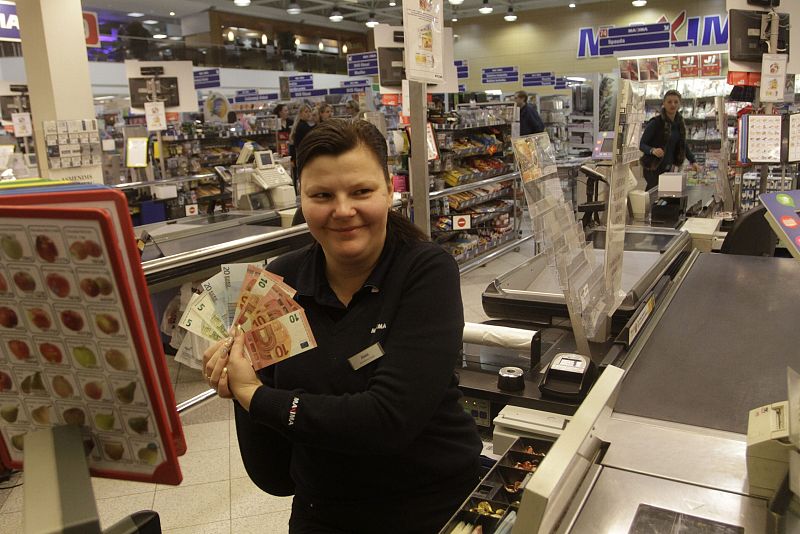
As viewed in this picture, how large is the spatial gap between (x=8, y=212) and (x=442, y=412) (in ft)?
3.16

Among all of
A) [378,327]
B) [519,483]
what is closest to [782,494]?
[519,483]

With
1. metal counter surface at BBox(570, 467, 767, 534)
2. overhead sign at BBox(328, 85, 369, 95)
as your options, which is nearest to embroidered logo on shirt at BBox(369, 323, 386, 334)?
metal counter surface at BBox(570, 467, 767, 534)

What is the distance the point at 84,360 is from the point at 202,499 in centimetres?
248

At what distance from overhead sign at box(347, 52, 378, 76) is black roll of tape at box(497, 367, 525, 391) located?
37.4 feet

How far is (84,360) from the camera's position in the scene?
33.4 inches

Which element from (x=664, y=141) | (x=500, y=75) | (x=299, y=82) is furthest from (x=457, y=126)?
(x=500, y=75)

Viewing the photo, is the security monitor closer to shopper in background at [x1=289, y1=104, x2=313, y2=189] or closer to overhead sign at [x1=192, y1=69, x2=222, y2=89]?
shopper in background at [x1=289, y1=104, x2=313, y2=189]

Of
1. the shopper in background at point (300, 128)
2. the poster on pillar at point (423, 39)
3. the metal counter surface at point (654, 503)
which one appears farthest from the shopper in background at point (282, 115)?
the metal counter surface at point (654, 503)

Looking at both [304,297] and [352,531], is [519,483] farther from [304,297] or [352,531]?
[304,297]

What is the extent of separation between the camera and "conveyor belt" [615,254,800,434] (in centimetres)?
157

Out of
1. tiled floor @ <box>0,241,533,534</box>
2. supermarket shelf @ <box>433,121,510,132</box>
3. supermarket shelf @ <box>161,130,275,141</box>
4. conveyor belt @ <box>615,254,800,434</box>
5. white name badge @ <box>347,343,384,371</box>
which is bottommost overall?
tiled floor @ <box>0,241,533,534</box>

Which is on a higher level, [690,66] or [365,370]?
[690,66]

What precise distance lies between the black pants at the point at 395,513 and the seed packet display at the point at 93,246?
0.76 meters

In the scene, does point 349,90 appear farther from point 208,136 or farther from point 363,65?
point 208,136
